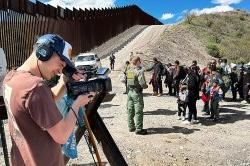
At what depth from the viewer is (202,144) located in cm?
1243

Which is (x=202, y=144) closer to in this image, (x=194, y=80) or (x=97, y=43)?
(x=194, y=80)

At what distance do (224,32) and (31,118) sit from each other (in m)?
61.3

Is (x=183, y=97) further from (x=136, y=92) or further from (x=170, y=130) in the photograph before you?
(x=136, y=92)

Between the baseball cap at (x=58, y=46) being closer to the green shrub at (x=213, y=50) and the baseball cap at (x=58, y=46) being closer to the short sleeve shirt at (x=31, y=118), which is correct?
the short sleeve shirt at (x=31, y=118)

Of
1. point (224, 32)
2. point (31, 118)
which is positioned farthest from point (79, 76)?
point (224, 32)

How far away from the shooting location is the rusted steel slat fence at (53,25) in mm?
28109

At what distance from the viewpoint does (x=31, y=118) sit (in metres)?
3.75

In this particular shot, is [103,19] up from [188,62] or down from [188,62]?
up

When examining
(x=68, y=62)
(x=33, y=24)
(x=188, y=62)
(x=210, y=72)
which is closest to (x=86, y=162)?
(x=68, y=62)

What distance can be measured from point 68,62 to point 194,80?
11.4 metres

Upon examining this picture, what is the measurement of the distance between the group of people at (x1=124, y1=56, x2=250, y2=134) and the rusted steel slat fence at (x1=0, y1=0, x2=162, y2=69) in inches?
245

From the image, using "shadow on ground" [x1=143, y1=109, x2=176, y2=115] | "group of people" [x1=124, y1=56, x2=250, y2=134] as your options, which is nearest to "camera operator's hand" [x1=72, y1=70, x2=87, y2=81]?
"group of people" [x1=124, y1=56, x2=250, y2=134]

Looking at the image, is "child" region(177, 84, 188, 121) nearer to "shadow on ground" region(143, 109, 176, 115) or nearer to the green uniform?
"shadow on ground" region(143, 109, 176, 115)

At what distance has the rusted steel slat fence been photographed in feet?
92.2
